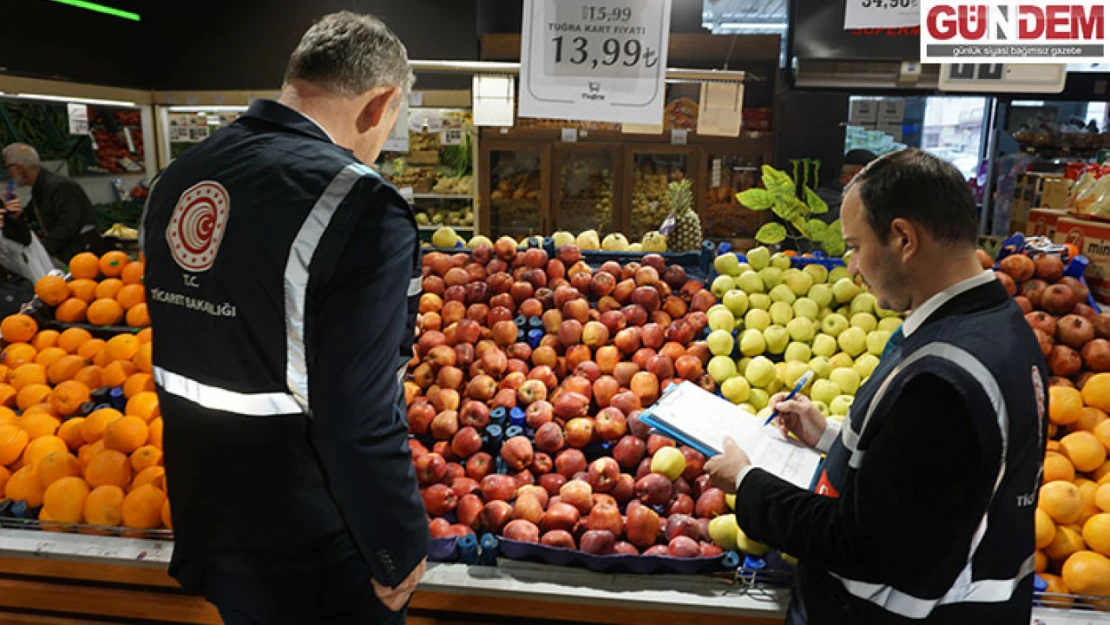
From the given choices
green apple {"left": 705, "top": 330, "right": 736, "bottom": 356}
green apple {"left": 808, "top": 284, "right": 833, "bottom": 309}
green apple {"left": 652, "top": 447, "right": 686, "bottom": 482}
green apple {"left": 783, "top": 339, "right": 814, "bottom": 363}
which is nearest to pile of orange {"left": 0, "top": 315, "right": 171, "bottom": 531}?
green apple {"left": 652, "top": 447, "right": 686, "bottom": 482}

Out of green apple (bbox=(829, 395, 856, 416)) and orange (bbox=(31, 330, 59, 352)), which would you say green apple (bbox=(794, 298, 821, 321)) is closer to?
green apple (bbox=(829, 395, 856, 416))

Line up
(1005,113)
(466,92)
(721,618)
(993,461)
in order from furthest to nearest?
1. (1005,113)
2. (466,92)
3. (721,618)
4. (993,461)

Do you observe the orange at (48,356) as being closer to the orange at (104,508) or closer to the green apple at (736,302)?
the orange at (104,508)

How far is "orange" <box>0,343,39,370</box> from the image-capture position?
2.82 meters

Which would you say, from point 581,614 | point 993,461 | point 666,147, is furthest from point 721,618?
point 666,147

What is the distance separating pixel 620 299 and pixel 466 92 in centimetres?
386

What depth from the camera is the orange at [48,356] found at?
2805mm

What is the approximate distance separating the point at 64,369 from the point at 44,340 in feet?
1.00

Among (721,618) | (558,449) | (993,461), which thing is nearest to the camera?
(993,461)

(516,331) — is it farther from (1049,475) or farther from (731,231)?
(731,231)

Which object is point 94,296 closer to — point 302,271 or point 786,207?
point 302,271

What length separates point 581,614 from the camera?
1.89m

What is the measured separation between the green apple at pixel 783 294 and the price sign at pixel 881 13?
1.14 meters

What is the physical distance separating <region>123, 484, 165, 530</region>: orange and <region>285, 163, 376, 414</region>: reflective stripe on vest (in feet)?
3.62
